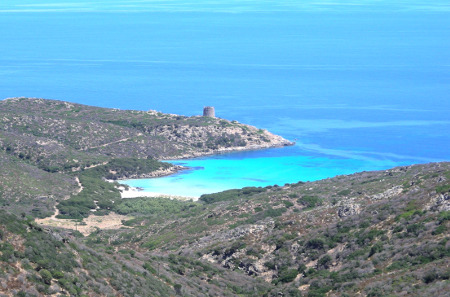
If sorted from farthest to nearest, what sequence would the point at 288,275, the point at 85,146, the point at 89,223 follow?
1. the point at 85,146
2. the point at 89,223
3. the point at 288,275

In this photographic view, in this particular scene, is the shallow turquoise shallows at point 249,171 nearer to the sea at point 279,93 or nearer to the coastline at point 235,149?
the sea at point 279,93

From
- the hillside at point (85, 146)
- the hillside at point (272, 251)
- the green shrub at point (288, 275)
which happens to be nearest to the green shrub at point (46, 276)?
the hillside at point (272, 251)

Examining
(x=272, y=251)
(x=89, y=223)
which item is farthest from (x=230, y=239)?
(x=89, y=223)

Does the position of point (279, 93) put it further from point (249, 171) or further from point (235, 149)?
point (249, 171)

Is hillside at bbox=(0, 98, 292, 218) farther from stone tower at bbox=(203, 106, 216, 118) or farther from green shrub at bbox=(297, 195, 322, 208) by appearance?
green shrub at bbox=(297, 195, 322, 208)

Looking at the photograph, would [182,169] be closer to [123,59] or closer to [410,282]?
[410,282]

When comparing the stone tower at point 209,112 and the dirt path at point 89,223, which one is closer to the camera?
the dirt path at point 89,223

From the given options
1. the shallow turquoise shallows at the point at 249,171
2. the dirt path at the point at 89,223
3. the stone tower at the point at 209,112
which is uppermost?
the stone tower at the point at 209,112

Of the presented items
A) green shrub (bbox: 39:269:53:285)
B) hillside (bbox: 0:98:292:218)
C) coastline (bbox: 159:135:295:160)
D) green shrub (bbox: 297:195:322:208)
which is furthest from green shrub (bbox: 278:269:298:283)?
coastline (bbox: 159:135:295:160)
